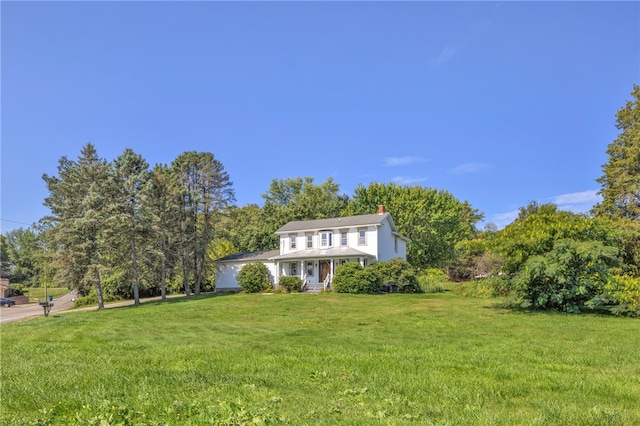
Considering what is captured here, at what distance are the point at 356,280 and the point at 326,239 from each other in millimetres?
7069

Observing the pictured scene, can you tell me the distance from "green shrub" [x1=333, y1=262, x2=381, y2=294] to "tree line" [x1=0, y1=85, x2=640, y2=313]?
259 inches

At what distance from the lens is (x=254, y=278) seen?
107 ft

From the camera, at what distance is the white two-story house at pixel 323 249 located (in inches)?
1275

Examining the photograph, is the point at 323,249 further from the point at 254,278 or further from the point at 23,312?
the point at 23,312

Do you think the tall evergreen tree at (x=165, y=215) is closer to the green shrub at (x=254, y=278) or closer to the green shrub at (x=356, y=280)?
the green shrub at (x=254, y=278)

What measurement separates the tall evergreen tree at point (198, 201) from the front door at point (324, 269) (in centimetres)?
1000

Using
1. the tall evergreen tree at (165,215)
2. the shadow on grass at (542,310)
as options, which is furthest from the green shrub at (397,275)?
the tall evergreen tree at (165,215)

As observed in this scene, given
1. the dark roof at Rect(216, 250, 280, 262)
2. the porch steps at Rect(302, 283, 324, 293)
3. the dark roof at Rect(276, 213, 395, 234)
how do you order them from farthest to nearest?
the dark roof at Rect(216, 250, 280, 262)
the dark roof at Rect(276, 213, 395, 234)
the porch steps at Rect(302, 283, 324, 293)

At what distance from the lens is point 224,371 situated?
5832mm

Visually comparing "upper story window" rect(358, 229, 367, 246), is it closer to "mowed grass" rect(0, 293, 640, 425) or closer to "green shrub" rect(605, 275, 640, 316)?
"green shrub" rect(605, 275, 640, 316)

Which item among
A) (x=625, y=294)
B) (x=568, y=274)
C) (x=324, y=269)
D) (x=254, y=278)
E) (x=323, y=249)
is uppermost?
(x=323, y=249)

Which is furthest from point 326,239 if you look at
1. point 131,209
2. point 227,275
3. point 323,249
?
point 131,209

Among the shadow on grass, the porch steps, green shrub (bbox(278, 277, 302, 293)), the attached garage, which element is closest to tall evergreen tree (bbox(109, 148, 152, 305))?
green shrub (bbox(278, 277, 302, 293))

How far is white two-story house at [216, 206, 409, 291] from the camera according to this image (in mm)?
32375
